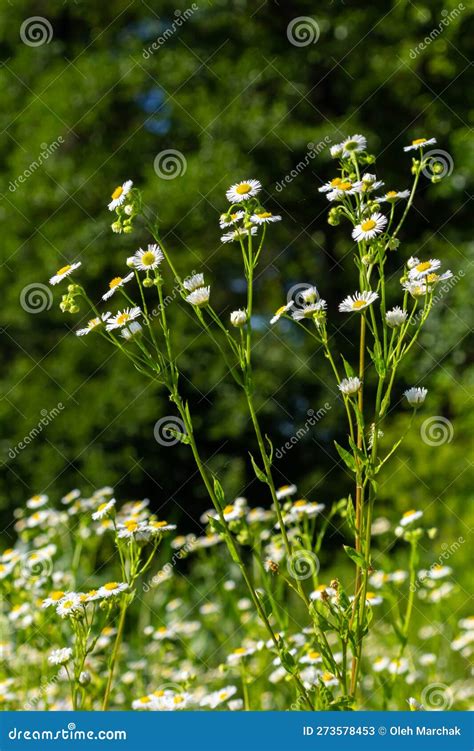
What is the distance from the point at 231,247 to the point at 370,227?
Answer: 414 centimetres

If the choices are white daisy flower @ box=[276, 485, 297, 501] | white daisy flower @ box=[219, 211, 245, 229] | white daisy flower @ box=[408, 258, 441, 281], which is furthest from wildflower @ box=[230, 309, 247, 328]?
white daisy flower @ box=[276, 485, 297, 501]

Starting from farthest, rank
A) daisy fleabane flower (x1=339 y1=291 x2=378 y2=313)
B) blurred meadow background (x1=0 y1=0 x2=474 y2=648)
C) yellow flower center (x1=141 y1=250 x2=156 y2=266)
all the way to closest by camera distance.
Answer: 1. blurred meadow background (x1=0 y1=0 x2=474 y2=648)
2. yellow flower center (x1=141 y1=250 x2=156 y2=266)
3. daisy fleabane flower (x1=339 y1=291 x2=378 y2=313)

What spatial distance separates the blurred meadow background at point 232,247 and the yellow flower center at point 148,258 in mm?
3538

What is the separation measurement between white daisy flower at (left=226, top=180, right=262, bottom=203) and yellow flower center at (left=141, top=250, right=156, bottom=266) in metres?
0.16

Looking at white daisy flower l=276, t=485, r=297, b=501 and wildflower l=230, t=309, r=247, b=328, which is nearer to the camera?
wildflower l=230, t=309, r=247, b=328

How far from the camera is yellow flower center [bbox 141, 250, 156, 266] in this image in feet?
4.78

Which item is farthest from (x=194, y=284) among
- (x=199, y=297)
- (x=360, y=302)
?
(x=360, y=302)

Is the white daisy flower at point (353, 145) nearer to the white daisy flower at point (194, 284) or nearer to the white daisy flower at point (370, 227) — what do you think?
the white daisy flower at point (370, 227)

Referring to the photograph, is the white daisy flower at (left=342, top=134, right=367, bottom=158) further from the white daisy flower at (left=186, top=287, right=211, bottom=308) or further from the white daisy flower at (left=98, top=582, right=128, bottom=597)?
the white daisy flower at (left=98, top=582, right=128, bottom=597)

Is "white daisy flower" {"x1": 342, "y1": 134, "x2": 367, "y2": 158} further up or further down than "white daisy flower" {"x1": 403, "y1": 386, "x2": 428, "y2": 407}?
further up

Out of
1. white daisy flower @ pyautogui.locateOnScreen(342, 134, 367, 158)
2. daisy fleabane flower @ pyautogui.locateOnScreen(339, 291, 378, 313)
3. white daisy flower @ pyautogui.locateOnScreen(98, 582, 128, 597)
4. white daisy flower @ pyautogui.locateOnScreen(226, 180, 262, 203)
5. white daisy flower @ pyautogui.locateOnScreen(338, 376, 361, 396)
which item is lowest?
white daisy flower @ pyautogui.locateOnScreen(98, 582, 128, 597)

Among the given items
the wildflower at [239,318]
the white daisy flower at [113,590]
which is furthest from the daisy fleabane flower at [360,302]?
the white daisy flower at [113,590]

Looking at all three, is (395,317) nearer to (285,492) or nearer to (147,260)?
(147,260)

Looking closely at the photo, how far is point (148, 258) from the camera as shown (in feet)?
Result: 4.81
